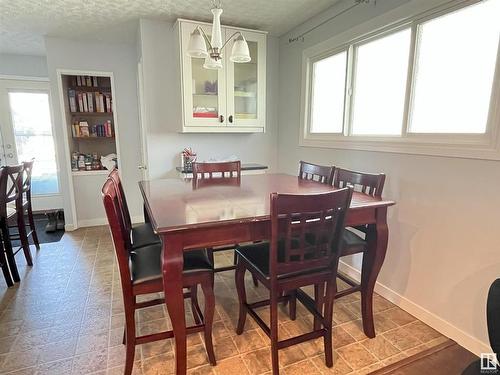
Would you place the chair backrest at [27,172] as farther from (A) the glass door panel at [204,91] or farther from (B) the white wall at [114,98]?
(A) the glass door panel at [204,91]

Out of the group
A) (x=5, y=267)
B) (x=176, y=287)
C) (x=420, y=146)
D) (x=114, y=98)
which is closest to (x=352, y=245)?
(x=420, y=146)

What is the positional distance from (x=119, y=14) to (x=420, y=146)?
2.85 m

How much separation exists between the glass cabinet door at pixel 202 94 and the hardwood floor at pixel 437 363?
2607 millimetres

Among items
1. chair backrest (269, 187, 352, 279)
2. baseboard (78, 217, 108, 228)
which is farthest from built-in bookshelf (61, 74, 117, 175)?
chair backrest (269, 187, 352, 279)

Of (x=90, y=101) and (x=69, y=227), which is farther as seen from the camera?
(x=90, y=101)

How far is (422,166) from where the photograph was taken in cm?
197

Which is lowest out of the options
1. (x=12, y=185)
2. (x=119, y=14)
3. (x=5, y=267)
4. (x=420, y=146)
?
(x=5, y=267)

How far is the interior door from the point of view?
14.4 feet

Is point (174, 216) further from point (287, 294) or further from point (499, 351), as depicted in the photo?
point (499, 351)

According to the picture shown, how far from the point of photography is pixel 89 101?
4.02 metres

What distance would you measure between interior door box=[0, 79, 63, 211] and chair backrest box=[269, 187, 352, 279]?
178 inches

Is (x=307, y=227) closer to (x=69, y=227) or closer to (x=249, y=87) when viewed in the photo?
(x=249, y=87)

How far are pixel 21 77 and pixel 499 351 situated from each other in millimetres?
5713

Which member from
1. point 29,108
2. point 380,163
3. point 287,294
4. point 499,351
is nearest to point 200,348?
point 287,294
